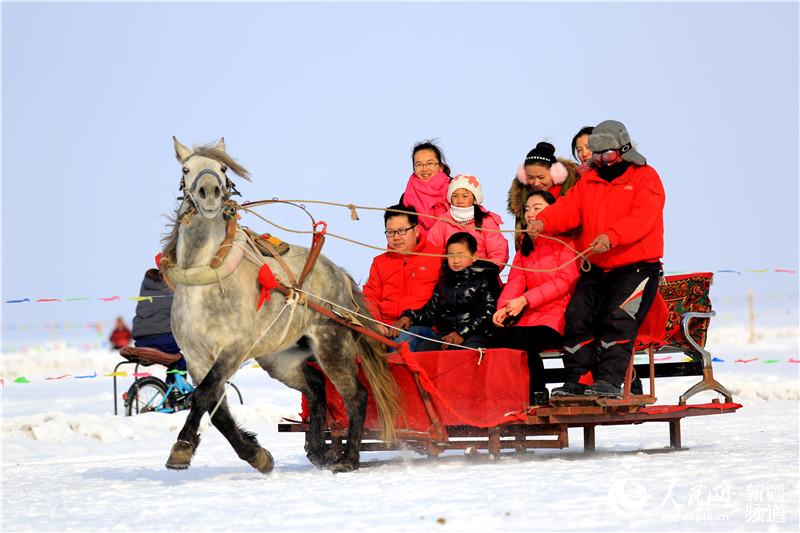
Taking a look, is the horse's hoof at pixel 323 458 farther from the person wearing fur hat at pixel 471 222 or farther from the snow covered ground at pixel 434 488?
the person wearing fur hat at pixel 471 222

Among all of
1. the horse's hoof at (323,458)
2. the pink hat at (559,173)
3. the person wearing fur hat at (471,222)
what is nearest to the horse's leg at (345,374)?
the horse's hoof at (323,458)

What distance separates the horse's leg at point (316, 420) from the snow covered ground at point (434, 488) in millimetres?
219

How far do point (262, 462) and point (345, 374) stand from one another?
93cm

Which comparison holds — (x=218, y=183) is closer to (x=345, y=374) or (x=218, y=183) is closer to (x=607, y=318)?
(x=345, y=374)

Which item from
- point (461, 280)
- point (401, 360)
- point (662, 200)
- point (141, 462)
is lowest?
point (141, 462)

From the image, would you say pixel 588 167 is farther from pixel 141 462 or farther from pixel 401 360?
pixel 141 462

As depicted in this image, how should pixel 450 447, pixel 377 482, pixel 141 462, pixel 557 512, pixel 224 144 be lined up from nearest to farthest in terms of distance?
pixel 557 512, pixel 377 482, pixel 224 144, pixel 450 447, pixel 141 462

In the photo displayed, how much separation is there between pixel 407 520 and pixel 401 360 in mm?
2695

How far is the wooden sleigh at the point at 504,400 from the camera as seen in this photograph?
26.0 feet

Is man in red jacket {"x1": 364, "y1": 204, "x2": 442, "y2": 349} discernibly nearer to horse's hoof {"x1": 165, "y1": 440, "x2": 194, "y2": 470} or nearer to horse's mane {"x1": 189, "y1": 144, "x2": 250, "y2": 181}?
horse's mane {"x1": 189, "y1": 144, "x2": 250, "y2": 181}

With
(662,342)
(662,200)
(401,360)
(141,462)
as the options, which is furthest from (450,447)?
(141,462)

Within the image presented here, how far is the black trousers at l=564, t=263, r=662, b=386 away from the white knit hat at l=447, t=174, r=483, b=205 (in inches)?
48.6

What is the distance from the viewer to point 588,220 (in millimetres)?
8172

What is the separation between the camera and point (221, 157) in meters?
7.63
